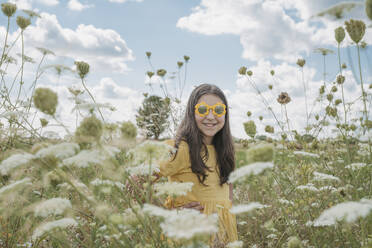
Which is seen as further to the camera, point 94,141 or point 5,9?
point 5,9

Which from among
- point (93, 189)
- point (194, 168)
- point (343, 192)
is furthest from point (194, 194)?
point (93, 189)

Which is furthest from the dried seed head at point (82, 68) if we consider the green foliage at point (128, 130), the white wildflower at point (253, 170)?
the white wildflower at point (253, 170)

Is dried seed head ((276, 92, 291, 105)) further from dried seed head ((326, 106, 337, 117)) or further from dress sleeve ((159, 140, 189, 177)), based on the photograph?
dress sleeve ((159, 140, 189, 177))

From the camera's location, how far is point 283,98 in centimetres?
350

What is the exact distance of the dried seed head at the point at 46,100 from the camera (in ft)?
3.50

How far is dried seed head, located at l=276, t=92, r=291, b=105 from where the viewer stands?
348 cm

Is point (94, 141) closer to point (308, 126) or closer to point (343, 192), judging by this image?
point (343, 192)

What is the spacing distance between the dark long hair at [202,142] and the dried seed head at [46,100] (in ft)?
6.19

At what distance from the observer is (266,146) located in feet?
3.65

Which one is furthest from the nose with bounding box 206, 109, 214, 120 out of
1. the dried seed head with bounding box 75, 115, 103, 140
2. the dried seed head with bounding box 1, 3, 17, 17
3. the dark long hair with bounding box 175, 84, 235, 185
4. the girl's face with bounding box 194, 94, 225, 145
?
the dried seed head with bounding box 1, 3, 17, 17

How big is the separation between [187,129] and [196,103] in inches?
11.6

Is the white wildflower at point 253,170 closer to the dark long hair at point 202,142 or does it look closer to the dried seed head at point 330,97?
the dark long hair at point 202,142

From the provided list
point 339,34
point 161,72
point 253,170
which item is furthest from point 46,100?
point 161,72

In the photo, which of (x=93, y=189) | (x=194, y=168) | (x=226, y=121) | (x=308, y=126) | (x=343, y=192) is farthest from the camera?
(x=308, y=126)
